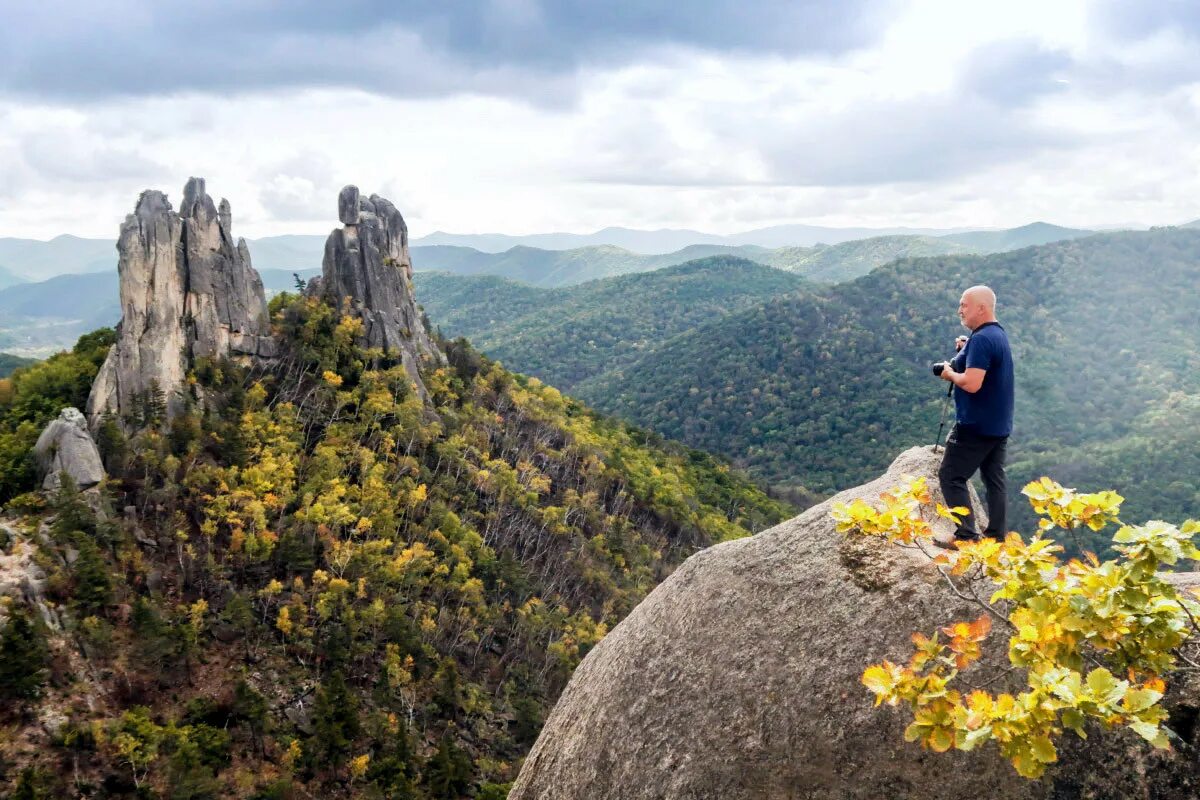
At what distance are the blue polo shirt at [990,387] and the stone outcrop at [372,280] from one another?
Result: 5863 centimetres

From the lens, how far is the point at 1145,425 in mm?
144375

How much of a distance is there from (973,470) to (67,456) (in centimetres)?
4537

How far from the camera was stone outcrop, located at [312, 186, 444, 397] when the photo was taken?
65000 millimetres

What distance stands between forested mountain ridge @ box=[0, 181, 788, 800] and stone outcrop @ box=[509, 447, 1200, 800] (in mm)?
Result: 28006

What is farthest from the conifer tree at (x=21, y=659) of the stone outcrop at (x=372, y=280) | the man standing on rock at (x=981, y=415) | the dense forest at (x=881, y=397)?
the dense forest at (x=881, y=397)

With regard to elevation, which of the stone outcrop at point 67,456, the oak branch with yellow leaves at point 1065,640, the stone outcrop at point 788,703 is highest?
the oak branch with yellow leaves at point 1065,640

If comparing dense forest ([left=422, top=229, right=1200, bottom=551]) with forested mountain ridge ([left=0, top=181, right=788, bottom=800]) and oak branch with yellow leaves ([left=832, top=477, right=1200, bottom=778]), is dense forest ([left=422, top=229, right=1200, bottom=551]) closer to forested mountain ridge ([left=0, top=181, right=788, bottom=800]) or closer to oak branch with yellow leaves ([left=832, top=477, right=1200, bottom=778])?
forested mountain ridge ([left=0, top=181, right=788, bottom=800])

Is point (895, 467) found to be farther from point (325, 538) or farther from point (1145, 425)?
point (1145, 425)

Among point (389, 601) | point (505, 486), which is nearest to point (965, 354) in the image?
point (389, 601)

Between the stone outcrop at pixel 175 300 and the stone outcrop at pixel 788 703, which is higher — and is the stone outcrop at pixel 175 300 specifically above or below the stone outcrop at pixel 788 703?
above

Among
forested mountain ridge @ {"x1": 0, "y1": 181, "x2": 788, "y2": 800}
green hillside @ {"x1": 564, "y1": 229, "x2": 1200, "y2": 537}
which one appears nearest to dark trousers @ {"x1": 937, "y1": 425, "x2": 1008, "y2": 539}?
forested mountain ridge @ {"x1": 0, "y1": 181, "x2": 788, "y2": 800}

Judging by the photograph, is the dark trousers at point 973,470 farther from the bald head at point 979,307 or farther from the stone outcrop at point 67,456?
the stone outcrop at point 67,456

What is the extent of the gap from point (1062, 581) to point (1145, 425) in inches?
6755

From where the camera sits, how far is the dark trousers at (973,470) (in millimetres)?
8859
